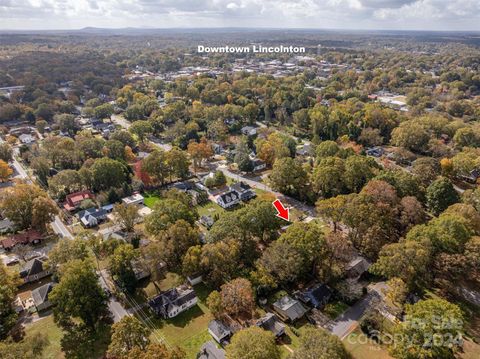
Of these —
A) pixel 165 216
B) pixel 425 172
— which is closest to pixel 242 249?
pixel 165 216

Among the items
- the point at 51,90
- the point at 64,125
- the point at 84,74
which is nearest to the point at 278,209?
the point at 64,125

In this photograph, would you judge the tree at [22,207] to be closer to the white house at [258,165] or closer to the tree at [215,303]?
the tree at [215,303]

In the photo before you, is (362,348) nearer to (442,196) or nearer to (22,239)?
(442,196)

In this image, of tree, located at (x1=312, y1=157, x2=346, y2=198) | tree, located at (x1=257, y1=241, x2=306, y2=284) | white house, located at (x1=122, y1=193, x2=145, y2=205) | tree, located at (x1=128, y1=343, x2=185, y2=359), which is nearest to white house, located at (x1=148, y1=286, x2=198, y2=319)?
tree, located at (x1=257, y1=241, x2=306, y2=284)

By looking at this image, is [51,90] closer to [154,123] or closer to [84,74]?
[84,74]

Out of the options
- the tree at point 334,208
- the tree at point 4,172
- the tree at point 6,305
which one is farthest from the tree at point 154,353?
the tree at point 4,172
